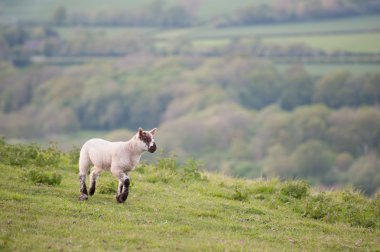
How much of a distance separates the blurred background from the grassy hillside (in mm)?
76550

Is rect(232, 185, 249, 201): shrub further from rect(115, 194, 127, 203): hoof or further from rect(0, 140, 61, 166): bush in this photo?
rect(0, 140, 61, 166): bush

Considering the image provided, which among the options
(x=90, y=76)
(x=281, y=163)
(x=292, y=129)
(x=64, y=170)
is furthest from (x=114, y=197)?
(x=90, y=76)

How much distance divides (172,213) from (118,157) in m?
2.04

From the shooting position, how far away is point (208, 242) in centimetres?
1483

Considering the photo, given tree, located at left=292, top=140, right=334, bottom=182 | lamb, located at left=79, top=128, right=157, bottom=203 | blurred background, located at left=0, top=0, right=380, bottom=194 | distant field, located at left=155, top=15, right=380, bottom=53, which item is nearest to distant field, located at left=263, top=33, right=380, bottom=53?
distant field, located at left=155, top=15, right=380, bottom=53

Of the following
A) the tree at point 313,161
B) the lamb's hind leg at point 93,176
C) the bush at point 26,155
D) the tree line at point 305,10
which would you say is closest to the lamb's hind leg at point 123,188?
the lamb's hind leg at point 93,176

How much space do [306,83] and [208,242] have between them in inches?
5568

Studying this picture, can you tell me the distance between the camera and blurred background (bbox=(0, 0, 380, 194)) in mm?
122188

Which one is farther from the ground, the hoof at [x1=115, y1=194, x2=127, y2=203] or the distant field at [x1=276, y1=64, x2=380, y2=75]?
the distant field at [x1=276, y1=64, x2=380, y2=75]

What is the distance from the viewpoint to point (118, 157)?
57.6ft

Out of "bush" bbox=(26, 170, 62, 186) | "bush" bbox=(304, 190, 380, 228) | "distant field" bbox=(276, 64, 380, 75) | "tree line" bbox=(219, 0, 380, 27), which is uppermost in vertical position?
"tree line" bbox=(219, 0, 380, 27)

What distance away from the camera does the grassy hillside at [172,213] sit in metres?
14.6

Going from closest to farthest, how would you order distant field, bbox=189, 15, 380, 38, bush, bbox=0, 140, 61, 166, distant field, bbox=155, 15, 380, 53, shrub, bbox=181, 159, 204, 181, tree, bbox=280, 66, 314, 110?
1. bush, bbox=0, 140, 61, 166
2. shrub, bbox=181, 159, 204, 181
3. tree, bbox=280, 66, 314, 110
4. distant field, bbox=155, 15, 380, 53
5. distant field, bbox=189, 15, 380, 38

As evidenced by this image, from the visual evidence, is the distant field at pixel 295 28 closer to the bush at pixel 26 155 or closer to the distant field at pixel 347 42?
the distant field at pixel 347 42
